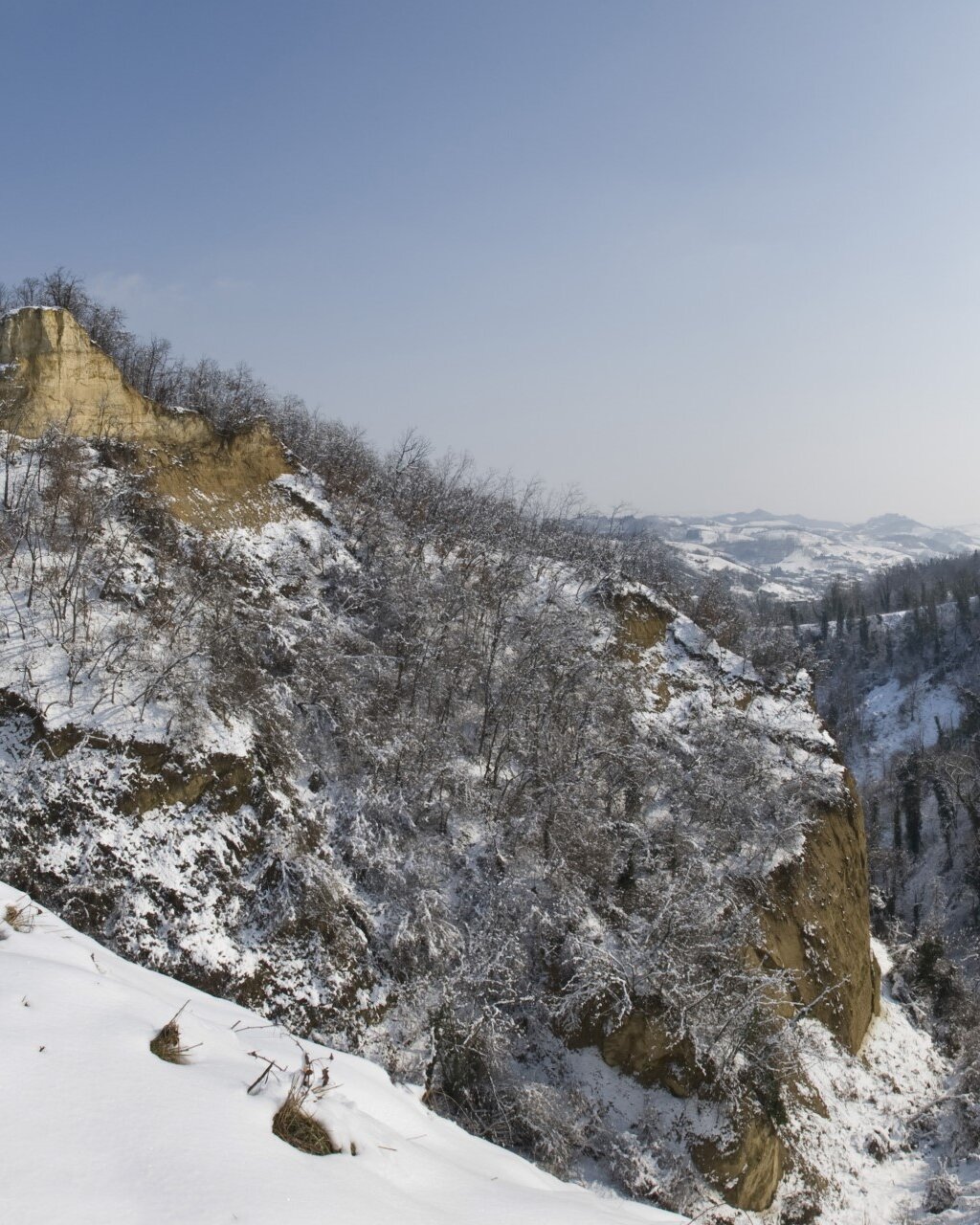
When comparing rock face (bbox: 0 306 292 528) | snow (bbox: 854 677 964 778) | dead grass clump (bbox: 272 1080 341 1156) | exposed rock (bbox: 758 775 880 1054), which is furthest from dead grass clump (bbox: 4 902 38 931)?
snow (bbox: 854 677 964 778)

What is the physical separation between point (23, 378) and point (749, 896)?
25458 mm

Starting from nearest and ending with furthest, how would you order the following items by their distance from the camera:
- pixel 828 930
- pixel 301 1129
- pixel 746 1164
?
pixel 301 1129, pixel 746 1164, pixel 828 930

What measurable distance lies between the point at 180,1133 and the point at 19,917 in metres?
3.15

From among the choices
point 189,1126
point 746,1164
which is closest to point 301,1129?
point 189,1126

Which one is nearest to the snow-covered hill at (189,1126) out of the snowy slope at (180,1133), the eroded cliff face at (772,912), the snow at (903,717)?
the snowy slope at (180,1133)

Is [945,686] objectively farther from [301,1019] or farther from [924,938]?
[301,1019]

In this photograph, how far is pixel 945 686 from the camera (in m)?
79.8

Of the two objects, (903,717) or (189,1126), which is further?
(903,717)

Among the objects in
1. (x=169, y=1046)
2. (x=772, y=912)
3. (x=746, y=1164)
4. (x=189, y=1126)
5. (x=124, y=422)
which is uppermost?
(x=124, y=422)

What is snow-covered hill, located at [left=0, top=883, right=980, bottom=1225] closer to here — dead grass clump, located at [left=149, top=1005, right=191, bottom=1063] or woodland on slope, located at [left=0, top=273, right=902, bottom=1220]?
dead grass clump, located at [left=149, top=1005, right=191, bottom=1063]

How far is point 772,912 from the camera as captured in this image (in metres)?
18.2

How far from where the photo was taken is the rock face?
18828 millimetres

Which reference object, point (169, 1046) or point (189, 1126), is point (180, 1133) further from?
point (169, 1046)

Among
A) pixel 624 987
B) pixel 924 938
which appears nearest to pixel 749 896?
pixel 624 987
